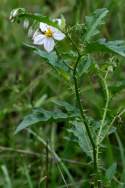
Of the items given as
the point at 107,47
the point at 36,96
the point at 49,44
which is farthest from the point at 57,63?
the point at 36,96

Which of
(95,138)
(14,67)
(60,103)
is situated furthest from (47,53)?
(14,67)

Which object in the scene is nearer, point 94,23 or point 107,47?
point 107,47

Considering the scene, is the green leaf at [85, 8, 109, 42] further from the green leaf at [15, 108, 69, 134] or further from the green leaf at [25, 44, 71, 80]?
the green leaf at [15, 108, 69, 134]

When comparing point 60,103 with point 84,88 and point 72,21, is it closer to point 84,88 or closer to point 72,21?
point 84,88

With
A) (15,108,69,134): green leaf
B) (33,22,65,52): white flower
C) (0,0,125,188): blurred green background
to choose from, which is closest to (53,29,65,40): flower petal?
(33,22,65,52): white flower

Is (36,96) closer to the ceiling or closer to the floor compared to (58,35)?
closer to the ceiling

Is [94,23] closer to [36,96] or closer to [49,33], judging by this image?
[49,33]

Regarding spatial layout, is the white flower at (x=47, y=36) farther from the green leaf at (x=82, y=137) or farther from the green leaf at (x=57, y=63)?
the green leaf at (x=82, y=137)
